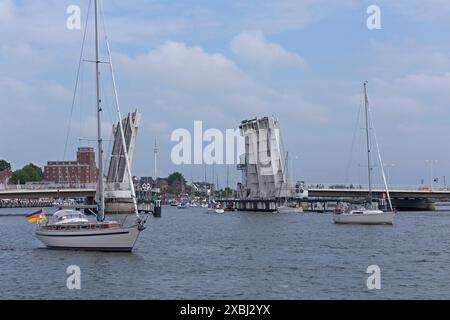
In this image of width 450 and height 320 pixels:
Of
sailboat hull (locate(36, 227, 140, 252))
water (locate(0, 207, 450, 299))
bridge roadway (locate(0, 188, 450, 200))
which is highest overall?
bridge roadway (locate(0, 188, 450, 200))

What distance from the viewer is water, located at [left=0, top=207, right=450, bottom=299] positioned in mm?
28703

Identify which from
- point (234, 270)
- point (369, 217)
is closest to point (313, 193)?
point (369, 217)

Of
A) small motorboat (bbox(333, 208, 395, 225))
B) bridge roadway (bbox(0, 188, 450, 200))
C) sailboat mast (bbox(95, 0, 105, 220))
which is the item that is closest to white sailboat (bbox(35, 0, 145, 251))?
sailboat mast (bbox(95, 0, 105, 220))

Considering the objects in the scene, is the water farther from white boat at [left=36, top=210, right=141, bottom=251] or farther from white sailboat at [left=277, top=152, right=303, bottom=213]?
white sailboat at [left=277, top=152, right=303, bottom=213]

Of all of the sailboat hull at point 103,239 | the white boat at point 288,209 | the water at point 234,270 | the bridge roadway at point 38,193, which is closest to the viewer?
the water at point 234,270

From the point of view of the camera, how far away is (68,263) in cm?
3825

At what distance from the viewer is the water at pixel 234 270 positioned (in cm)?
2870

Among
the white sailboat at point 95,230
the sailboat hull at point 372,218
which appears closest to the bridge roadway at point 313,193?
the sailboat hull at point 372,218

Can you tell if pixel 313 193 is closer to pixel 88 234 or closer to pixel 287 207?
pixel 287 207

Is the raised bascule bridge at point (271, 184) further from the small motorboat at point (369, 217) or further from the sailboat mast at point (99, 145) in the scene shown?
the sailboat mast at point (99, 145)

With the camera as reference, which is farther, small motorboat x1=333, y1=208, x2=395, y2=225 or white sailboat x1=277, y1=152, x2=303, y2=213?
white sailboat x1=277, y1=152, x2=303, y2=213
